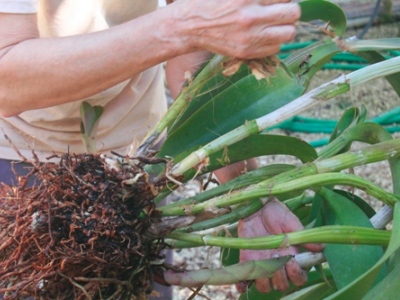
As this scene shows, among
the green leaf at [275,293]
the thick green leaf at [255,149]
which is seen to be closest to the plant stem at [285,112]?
the thick green leaf at [255,149]

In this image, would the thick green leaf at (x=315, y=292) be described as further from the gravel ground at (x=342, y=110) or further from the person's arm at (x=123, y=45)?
the gravel ground at (x=342, y=110)

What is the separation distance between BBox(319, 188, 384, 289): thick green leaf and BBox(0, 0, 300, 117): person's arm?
0.22 meters

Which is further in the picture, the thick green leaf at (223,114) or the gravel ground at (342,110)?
the gravel ground at (342,110)

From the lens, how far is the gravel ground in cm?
217

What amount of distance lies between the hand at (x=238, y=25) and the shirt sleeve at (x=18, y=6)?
212 mm

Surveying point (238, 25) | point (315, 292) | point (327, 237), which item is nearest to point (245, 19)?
point (238, 25)

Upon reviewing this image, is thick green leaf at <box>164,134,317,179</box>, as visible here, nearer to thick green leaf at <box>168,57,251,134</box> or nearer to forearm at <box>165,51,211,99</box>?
thick green leaf at <box>168,57,251,134</box>

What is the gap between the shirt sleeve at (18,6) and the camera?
3.12 ft

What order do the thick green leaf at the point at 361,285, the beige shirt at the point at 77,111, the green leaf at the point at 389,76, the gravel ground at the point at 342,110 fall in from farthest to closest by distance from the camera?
the gravel ground at the point at 342,110
the beige shirt at the point at 77,111
the green leaf at the point at 389,76
the thick green leaf at the point at 361,285

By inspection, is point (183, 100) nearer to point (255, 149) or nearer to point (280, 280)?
point (255, 149)

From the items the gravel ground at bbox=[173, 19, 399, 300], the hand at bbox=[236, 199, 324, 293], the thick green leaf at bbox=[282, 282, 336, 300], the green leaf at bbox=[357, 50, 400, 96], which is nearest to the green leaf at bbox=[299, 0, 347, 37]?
the green leaf at bbox=[357, 50, 400, 96]

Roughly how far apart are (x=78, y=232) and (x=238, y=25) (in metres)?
0.31

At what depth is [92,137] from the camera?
1.15 meters

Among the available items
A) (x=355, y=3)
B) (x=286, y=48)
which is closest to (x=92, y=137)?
(x=286, y=48)
